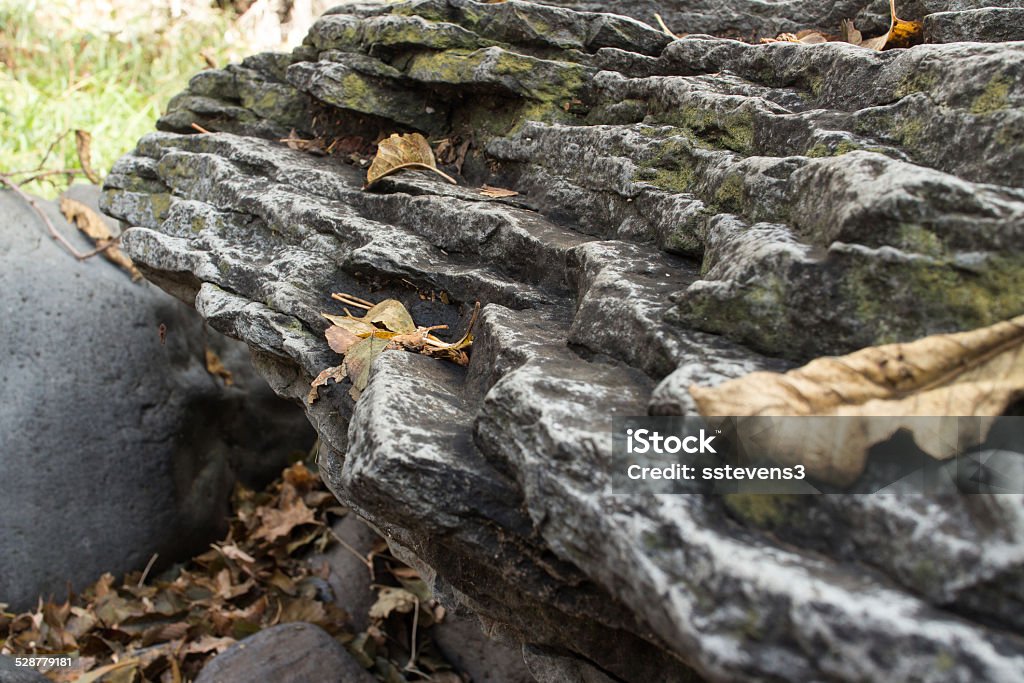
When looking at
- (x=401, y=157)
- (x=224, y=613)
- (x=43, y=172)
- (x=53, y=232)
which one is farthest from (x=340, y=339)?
(x=43, y=172)

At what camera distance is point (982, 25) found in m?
1.96

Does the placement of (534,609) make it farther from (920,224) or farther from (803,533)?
(920,224)

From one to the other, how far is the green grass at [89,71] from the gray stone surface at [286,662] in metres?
2.76

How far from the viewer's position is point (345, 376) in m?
2.02

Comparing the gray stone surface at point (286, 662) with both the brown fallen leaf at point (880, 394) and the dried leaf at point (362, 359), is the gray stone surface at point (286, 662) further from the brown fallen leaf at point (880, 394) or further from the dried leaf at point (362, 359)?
the brown fallen leaf at point (880, 394)

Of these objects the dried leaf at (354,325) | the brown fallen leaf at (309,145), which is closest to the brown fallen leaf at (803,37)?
the dried leaf at (354,325)

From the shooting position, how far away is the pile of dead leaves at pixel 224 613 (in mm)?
2967

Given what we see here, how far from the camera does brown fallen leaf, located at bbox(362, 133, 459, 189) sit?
8.62 ft

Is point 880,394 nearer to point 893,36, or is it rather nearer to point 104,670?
point 893,36

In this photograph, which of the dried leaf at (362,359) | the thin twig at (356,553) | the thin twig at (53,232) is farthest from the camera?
the thin twig at (53,232)

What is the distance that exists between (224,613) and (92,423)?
934mm

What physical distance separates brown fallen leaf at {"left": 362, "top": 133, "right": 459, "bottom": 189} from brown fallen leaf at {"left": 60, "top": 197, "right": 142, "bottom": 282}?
5.37ft

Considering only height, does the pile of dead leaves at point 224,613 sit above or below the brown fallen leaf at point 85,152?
below

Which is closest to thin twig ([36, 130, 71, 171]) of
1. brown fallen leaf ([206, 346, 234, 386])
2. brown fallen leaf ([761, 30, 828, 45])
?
brown fallen leaf ([206, 346, 234, 386])
